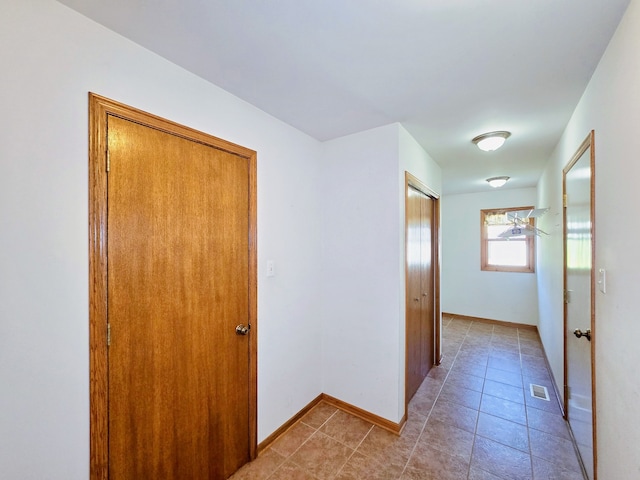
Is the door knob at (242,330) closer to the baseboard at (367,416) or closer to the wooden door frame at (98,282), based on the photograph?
the wooden door frame at (98,282)

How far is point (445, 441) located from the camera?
6.72 ft

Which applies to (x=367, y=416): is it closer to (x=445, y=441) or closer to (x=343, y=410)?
(x=343, y=410)

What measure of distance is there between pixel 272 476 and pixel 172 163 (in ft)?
6.60

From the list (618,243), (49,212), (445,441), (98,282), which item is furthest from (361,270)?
(49,212)

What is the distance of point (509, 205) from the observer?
15.9ft

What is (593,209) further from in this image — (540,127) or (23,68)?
(23,68)

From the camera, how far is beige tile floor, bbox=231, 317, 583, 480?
177cm

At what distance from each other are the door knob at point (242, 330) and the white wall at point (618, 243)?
73.5 inches

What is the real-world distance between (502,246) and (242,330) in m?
4.96

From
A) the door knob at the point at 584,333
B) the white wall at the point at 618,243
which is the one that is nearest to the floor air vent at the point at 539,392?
the door knob at the point at 584,333

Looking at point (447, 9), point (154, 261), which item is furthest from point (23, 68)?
point (447, 9)

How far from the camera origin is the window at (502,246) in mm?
4695

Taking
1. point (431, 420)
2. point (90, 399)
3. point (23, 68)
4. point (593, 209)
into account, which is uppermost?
point (23, 68)

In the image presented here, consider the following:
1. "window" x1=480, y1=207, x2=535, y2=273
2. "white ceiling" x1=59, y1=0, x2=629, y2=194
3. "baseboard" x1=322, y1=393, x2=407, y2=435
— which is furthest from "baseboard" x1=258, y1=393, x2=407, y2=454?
"window" x1=480, y1=207, x2=535, y2=273
